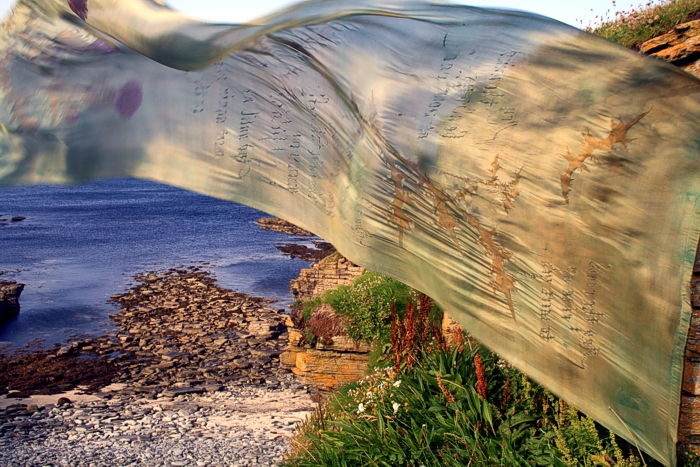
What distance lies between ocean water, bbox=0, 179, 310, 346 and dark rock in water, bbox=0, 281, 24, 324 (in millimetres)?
323

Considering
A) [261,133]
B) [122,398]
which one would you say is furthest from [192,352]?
[261,133]

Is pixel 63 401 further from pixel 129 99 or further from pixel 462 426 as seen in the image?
pixel 129 99

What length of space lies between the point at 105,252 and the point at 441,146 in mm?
36329

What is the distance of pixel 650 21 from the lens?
18.2 feet

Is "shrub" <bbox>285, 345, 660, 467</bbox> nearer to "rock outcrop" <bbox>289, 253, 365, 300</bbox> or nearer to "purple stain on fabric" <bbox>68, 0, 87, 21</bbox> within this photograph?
"purple stain on fabric" <bbox>68, 0, 87, 21</bbox>

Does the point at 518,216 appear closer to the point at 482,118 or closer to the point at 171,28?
the point at 482,118

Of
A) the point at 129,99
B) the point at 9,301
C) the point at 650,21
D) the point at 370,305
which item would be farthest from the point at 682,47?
the point at 9,301

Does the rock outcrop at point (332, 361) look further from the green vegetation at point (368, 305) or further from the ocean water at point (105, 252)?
the ocean water at point (105, 252)

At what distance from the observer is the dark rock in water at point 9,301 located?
2145 centimetres

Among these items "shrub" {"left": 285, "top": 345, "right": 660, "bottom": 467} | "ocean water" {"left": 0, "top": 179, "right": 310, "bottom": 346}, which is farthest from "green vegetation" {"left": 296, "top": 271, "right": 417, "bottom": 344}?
"ocean water" {"left": 0, "top": 179, "right": 310, "bottom": 346}

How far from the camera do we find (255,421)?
1355 cm

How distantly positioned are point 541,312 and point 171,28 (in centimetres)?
195

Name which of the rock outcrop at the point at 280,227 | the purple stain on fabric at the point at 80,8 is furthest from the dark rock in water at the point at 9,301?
the purple stain on fabric at the point at 80,8

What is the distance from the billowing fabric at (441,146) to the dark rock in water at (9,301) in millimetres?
21903
